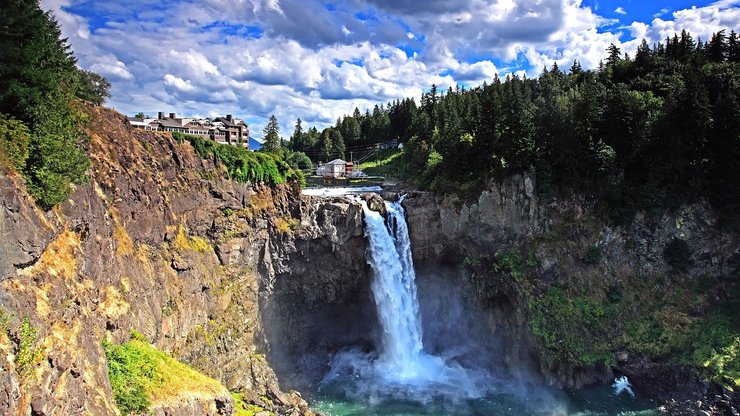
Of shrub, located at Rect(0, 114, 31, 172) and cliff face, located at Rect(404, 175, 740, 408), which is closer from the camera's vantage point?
shrub, located at Rect(0, 114, 31, 172)

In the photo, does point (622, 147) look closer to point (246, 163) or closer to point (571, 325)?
point (571, 325)

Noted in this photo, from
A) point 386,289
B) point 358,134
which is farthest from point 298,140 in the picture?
point 386,289

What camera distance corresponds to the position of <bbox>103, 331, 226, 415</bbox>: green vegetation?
1806 centimetres

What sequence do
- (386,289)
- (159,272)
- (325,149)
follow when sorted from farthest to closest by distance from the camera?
(325,149) < (386,289) < (159,272)

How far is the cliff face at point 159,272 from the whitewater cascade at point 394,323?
1763mm

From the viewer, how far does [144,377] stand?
19641mm

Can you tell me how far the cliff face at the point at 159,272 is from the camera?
14.6 m

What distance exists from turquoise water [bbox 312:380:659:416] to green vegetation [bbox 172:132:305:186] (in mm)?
16185

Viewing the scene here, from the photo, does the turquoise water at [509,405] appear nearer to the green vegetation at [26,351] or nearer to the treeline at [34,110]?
the green vegetation at [26,351]

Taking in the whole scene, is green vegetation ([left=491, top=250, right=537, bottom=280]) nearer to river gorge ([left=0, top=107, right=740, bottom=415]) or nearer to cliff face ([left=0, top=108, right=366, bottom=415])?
river gorge ([left=0, top=107, right=740, bottom=415])

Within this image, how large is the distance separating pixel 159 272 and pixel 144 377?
730 cm

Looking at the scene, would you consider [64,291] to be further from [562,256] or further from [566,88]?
[566,88]

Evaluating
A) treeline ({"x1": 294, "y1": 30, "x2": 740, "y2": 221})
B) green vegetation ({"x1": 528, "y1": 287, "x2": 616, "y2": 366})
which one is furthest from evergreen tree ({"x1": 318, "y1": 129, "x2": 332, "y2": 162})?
green vegetation ({"x1": 528, "y1": 287, "x2": 616, "y2": 366})

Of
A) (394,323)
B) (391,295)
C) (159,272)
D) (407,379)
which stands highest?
(159,272)
